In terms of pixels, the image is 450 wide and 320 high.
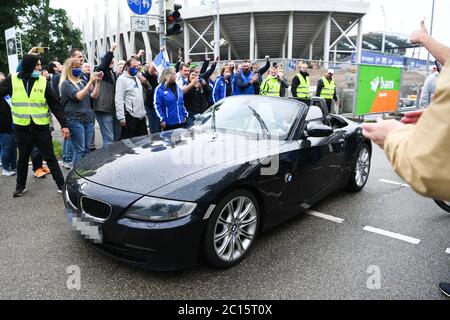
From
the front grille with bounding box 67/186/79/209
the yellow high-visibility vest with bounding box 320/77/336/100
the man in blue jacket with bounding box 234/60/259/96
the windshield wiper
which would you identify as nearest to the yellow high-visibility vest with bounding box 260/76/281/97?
the man in blue jacket with bounding box 234/60/259/96

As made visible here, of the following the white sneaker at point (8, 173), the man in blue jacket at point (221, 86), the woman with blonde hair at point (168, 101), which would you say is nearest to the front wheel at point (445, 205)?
the woman with blonde hair at point (168, 101)

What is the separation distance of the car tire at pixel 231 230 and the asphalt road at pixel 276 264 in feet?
0.41

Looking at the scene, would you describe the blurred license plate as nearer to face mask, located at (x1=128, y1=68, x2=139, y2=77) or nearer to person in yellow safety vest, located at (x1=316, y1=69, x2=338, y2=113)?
face mask, located at (x1=128, y1=68, x2=139, y2=77)

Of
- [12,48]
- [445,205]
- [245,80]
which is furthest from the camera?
[12,48]

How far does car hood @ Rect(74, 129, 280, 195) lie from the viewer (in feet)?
9.19

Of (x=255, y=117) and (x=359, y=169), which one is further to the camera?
(x=359, y=169)

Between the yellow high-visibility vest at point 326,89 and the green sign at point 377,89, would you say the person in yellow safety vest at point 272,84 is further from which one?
the green sign at point 377,89

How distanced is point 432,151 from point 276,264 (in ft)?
6.74

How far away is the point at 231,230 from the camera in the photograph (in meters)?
2.98

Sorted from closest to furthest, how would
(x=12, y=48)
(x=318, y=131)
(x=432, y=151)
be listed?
(x=432, y=151), (x=318, y=131), (x=12, y=48)

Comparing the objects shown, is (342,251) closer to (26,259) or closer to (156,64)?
(26,259)

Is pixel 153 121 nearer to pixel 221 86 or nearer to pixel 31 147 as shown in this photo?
pixel 221 86

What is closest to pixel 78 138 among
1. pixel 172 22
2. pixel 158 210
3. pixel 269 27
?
pixel 158 210

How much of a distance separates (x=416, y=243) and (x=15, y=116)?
5.02m
